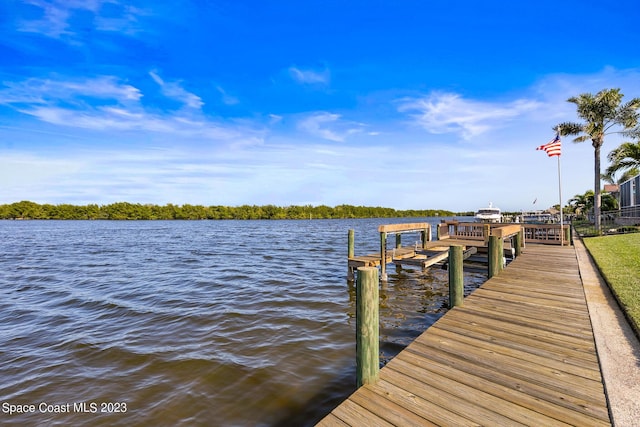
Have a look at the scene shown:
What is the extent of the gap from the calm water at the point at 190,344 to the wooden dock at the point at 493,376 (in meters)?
1.57

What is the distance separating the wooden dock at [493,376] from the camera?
271cm

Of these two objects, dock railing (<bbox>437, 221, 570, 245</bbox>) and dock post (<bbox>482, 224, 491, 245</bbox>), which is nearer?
dock post (<bbox>482, 224, 491, 245</bbox>)

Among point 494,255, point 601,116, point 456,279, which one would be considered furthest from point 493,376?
point 601,116

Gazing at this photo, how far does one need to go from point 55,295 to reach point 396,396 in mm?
12510

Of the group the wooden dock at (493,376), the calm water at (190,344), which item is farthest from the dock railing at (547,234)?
the wooden dock at (493,376)

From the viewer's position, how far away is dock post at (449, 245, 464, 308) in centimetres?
587

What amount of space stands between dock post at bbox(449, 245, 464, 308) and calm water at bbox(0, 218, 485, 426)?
1425mm

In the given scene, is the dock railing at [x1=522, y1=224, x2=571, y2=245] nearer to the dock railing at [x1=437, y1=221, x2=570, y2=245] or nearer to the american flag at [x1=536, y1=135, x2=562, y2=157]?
the dock railing at [x1=437, y1=221, x2=570, y2=245]

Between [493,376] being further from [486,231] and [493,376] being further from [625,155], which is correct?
[625,155]

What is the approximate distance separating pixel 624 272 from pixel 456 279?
6.69 m

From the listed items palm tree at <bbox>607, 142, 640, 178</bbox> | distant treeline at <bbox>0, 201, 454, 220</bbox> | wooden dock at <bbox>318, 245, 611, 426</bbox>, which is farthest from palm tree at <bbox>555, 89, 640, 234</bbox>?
distant treeline at <bbox>0, 201, 454, 220</bbox>

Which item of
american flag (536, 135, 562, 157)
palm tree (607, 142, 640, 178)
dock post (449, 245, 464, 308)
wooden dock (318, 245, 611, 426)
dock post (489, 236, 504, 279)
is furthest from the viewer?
palm tree (607, 142, 640, 178)

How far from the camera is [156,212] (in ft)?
425

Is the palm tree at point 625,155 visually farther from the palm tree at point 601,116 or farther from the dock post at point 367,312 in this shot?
the dock post at point 367,312
